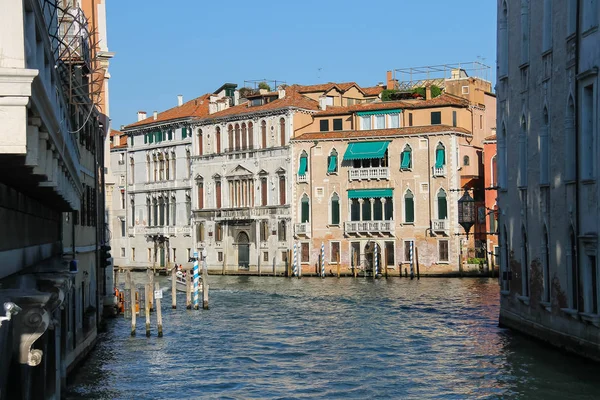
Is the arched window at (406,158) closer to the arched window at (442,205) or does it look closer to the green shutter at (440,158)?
the green shutter at (440,158)

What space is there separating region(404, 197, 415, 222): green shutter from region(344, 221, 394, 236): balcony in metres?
0.72

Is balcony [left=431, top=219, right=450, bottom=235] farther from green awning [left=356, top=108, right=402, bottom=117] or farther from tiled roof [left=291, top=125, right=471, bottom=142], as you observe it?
green awning [left=356, top=108, right=402, bottom=117]

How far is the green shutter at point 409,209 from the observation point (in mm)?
45734

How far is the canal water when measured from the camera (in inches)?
608

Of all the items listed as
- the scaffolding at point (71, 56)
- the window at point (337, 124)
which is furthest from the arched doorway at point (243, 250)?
the scaffolding at point (71, 56)

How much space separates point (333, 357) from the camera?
1936 centimetres

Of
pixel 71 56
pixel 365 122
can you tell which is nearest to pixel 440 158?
pixel 365 122

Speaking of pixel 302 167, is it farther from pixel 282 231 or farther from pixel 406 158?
pixel 406 158

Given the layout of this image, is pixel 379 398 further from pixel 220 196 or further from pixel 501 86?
pixel 220 196

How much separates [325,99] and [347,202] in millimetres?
5611

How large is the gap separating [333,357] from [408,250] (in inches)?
1048

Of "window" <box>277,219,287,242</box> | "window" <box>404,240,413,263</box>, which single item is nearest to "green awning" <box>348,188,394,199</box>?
"window" <box>404,240,413,263</box>

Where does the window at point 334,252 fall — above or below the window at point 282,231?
below

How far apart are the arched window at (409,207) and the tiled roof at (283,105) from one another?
6877 mm
